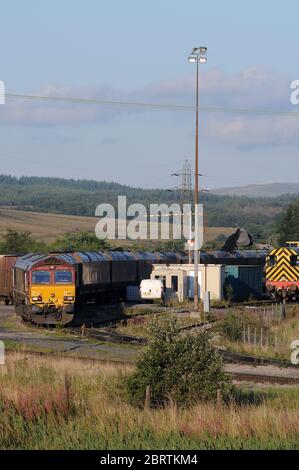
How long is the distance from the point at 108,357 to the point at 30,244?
71.6m

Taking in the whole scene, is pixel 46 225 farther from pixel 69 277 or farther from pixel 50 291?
pixel 50 291

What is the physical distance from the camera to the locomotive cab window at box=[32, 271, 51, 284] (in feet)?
131

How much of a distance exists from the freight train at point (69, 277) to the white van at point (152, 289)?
5.91 feet

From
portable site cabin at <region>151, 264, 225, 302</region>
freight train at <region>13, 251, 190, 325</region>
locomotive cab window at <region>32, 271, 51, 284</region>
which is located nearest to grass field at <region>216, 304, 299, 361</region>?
freight train at <region>13, 251, 190, 325</region>

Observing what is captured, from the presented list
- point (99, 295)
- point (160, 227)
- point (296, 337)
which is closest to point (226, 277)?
point (99, 295)

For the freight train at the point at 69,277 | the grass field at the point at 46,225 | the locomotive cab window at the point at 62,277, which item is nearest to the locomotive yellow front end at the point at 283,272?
the freight train at the point at 69,277

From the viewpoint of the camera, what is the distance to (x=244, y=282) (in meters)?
64.8

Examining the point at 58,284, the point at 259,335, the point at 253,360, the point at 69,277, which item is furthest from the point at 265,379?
the point at 69,277

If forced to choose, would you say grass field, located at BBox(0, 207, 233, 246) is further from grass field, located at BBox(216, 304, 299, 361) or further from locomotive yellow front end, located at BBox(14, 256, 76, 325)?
grass field, located at BBox(216, 304, 299, 361)

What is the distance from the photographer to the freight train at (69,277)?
3988cm

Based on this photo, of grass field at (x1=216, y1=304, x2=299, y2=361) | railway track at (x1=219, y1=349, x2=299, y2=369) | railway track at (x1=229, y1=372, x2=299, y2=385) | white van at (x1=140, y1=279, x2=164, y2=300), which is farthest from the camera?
white van at (x1=140, y1=279, x2=164, y2=300)

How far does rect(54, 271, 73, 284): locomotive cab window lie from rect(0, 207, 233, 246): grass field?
365 feet

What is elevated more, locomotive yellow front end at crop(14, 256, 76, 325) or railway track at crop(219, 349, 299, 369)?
locomotive yellow front end at crop(14, 256, 76, 325)

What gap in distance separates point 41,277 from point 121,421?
23.9m
